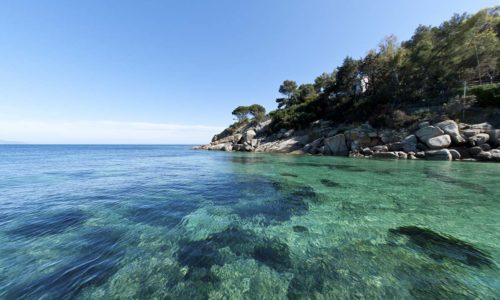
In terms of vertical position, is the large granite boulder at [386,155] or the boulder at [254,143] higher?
the boulder at [254,143]

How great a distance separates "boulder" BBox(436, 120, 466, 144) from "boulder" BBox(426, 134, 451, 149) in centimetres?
52

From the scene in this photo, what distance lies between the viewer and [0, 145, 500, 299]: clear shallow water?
3449 millimetres

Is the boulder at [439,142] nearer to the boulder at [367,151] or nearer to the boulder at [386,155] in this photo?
the boulder at [386,155]

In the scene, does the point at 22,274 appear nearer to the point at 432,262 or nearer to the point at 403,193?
the point at 432,262

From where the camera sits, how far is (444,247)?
476 centimetres

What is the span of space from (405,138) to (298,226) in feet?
98.8

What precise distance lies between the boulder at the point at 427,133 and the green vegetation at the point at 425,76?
4297 millimetres

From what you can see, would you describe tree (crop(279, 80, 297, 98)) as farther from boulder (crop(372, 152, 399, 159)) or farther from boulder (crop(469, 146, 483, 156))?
boulder (crop(469, 146, 483, 156))

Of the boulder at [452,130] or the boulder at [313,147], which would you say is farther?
the boulder at [313,147]

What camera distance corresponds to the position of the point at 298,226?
6121 mm

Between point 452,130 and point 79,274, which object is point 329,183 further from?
point 452,130

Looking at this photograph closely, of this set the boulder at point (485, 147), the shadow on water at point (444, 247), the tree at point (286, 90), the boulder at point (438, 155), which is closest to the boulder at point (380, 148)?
the boulder at point (438, 155)

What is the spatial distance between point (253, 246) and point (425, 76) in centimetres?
4381

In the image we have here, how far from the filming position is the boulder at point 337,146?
→ 103 ft
